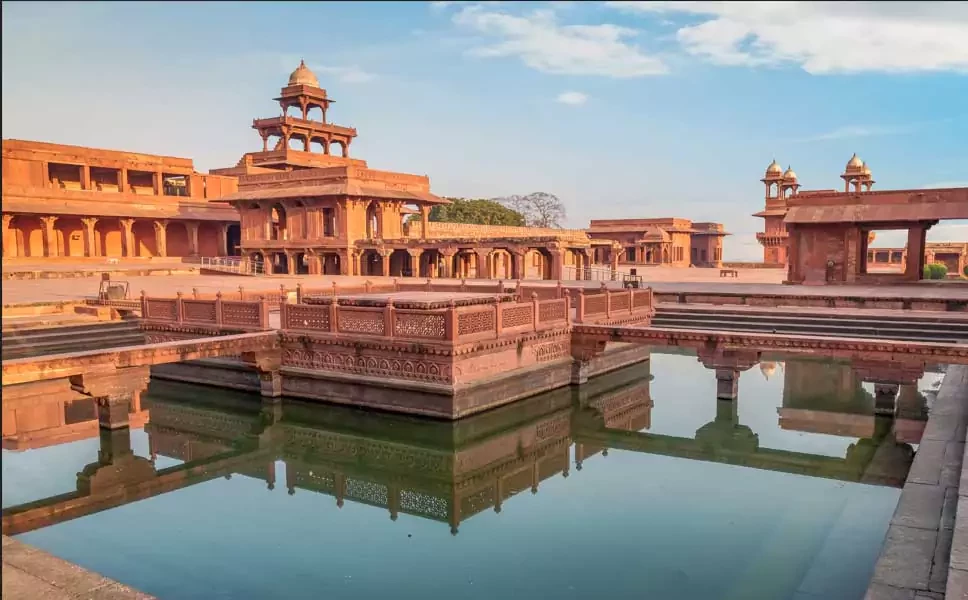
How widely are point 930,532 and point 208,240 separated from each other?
47.4 meters

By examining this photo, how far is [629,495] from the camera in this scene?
33.1 feet

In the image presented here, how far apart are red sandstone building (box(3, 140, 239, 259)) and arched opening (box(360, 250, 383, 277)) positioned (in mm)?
10278

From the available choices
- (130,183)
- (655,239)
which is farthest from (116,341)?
(655,239)

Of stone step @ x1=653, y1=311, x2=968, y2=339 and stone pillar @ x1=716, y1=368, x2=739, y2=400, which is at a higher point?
stone step @ x1=653, y1=311, x2=968, y2=339

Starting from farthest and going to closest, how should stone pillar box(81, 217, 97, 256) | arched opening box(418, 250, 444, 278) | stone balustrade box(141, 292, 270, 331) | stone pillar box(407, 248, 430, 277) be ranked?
arched opening box(418, 250, 444, 278), stone pillar box(81, 217, 97, 256), stone pillar box(407, 248, 430, 277), stone balustrade box(141, 292, 270, 331)

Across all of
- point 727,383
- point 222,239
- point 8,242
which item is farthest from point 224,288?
point 727,383

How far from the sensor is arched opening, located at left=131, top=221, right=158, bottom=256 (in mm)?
44406

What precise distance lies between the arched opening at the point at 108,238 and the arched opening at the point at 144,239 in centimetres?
90

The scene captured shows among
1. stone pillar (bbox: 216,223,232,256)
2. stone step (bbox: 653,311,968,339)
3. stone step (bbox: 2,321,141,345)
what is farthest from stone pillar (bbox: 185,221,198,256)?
stone step (bbox: 653,311,968,339)

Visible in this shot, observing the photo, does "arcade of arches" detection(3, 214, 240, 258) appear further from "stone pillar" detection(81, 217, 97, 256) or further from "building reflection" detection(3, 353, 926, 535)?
"building reflection" detection(3, 353, 926, 535)

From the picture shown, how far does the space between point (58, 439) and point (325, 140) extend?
140 ft

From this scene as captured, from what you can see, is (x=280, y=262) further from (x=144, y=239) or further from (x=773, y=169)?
(x=773, y=169)

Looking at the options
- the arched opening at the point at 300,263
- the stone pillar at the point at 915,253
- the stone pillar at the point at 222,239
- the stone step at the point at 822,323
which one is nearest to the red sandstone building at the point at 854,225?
the stone pillar at the point at 915,253

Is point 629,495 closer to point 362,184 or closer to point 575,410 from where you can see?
point 575,410
